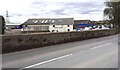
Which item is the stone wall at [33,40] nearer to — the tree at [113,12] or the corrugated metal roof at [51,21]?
the tree at [113,12]

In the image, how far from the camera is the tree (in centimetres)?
7606

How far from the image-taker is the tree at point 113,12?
250 feet

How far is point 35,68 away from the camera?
10.4 meters

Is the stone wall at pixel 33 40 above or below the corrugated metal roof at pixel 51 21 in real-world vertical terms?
below

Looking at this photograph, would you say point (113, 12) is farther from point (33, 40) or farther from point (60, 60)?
point (60, 60)

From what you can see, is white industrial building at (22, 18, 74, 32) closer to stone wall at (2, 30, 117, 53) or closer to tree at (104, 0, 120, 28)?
tree at (104, 0, 120, 28)

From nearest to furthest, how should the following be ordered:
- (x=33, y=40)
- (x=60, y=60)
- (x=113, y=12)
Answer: (x=60, y=60) < (x=33, y=40) < (x=113, y=12)

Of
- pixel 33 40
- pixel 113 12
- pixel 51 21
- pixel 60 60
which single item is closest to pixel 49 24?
pixel 51 21

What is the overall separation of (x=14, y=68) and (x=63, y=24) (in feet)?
306

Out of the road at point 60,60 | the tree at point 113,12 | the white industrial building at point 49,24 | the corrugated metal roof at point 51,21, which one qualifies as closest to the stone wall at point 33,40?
the road at point 60,60

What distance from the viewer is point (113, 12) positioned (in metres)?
76.2

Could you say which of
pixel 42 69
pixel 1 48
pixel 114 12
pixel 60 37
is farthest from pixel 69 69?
pixel 114 12

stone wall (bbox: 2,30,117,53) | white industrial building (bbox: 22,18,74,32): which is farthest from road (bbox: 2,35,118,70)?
white industrial building (bbox: 22,18,74,32)

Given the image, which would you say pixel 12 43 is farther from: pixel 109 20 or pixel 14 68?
pixel 109 20
